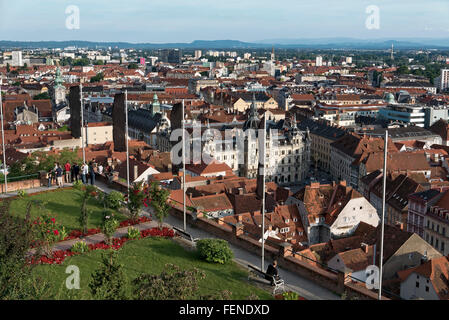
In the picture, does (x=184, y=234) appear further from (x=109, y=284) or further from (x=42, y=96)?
(x=42, y=96)

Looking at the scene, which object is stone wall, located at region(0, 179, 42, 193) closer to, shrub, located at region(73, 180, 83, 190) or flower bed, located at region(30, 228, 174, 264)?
shrub, located at region(73, 180, 83, 190)

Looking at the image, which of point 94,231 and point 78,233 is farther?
point 94,231

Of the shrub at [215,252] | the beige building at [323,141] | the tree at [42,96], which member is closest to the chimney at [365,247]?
the shrub at [215,252]

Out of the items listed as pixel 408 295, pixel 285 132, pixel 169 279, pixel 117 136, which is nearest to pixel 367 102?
pixel 285 132

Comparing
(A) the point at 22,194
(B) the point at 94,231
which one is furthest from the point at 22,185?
(B) the point at 94,231

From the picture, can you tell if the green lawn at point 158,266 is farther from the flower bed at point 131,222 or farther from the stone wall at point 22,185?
the stone wall at point 22,185

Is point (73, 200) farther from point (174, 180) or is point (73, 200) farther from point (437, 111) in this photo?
point (437, 111)
